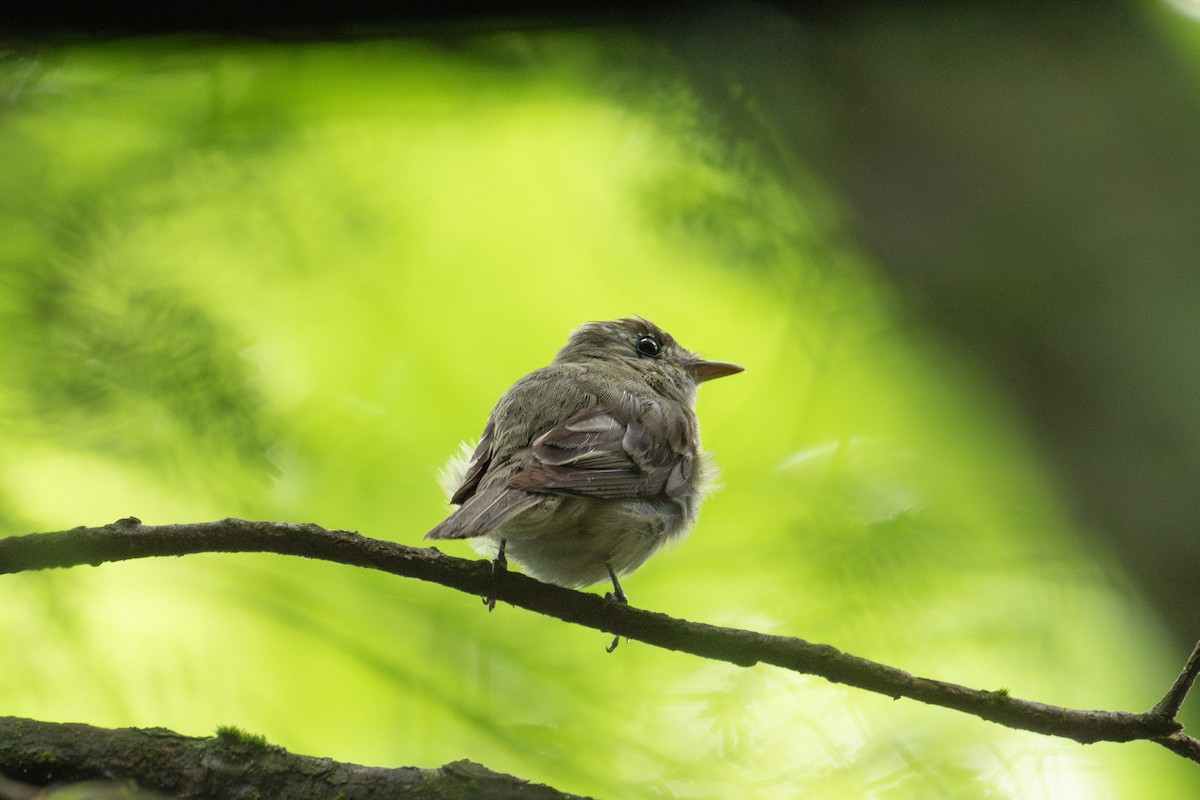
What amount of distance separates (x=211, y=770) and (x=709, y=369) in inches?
112

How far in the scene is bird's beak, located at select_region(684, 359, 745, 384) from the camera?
4.35 metres

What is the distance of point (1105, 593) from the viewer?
395cm

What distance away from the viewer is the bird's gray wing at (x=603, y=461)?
117 inches

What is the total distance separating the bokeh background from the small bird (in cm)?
55

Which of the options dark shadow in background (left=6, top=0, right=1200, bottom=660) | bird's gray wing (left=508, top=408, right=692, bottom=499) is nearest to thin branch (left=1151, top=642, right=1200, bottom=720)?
bird's gray wing (left=508, top=408, right=692, bottom=499)

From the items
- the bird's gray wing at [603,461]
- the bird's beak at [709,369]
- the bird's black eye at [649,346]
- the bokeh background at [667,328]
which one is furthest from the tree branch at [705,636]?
the bird's black eye at [649,346]

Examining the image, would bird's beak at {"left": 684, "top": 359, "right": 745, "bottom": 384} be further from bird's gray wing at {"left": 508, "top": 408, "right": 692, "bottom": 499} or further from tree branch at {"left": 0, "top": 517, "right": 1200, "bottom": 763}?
tree branch at {"left": 0, "top": 517, "right": 1200, "bottom": 763}

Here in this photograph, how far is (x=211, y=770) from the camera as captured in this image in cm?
207

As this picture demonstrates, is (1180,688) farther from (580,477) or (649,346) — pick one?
(649,346)

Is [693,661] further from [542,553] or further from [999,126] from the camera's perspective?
[999,126]

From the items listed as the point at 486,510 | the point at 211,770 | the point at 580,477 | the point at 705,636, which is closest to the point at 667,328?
the point at 580,477

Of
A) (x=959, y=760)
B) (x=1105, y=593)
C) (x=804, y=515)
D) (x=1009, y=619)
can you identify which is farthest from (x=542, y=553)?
(x=1105, y=593)

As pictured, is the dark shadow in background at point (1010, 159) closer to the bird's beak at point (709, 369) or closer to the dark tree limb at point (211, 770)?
the bird's beak at point (709, 369)

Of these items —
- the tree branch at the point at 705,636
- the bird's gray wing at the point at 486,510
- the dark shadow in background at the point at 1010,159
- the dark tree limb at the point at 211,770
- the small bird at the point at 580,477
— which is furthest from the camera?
the dark shadow in background at the point at 1010,159
